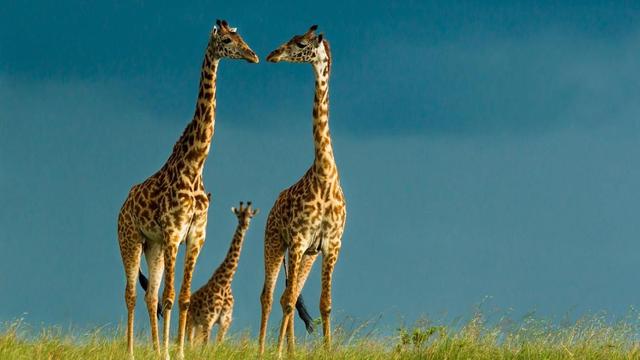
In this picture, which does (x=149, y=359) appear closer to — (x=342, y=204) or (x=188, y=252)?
(x=188, y=252)

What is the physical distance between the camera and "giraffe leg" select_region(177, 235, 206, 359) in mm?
14008

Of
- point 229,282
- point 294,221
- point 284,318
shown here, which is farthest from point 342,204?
point 229,282

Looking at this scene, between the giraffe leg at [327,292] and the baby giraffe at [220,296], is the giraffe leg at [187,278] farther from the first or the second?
the baby giraffe at [220,296]

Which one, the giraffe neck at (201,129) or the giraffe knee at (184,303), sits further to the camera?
the giraffe neck at (201,129)

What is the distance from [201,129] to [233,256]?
4.58m

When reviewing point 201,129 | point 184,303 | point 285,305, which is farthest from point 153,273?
point 201,129

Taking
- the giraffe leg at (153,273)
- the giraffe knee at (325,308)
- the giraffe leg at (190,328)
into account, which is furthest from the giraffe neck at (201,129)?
the giraffe leg at (190,328)

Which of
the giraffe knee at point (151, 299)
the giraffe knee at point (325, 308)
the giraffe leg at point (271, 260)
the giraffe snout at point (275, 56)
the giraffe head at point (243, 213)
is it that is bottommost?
the giraffe knee at point (325, 308)

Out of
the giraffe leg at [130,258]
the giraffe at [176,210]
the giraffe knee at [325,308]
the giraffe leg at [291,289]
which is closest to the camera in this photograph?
the giraffe at [176,210]

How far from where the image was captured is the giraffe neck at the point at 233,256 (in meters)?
18.8

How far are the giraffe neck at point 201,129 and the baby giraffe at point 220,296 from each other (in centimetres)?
415

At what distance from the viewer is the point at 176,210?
1430 centimetres

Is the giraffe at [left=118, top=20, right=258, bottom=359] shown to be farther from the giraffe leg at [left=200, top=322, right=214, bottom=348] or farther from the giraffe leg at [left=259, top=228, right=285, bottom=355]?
the giraffe leg at [left=200, top=322, right=214, bottom=348]

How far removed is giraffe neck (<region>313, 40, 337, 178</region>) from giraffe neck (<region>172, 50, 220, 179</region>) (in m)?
1.54
